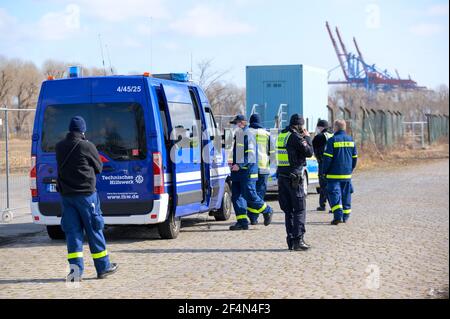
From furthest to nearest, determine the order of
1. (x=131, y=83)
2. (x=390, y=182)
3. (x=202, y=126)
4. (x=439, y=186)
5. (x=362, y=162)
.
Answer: (x=362, y=162) → (x=390, y=182) → (x=439, y=186) → (x=202, y=126) → (x=131, y=83)

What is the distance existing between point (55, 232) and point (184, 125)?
107 inches

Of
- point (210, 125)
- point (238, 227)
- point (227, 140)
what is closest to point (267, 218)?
point (238, 227)

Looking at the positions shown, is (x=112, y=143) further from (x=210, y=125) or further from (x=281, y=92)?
(x=281, y=92)

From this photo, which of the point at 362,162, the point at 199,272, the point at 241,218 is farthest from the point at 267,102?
the point at 199,272

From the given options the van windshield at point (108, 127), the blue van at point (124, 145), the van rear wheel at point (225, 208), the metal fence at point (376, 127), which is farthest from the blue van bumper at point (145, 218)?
the metal fence at point (376, 127)

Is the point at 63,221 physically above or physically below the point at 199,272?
above

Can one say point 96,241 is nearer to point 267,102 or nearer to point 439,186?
point 439,186

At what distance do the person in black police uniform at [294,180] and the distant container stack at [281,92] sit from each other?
1732 cm

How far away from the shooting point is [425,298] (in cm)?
760

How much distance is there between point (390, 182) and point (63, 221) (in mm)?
17552

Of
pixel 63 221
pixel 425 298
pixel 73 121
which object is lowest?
pixel 425 298

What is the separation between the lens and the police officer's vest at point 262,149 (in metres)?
13.4

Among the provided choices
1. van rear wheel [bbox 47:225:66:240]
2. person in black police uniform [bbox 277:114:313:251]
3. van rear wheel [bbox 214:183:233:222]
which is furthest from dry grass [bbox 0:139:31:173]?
person in black police uniform [bbox 277:114:313:251]

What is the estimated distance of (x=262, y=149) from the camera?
13500mm
